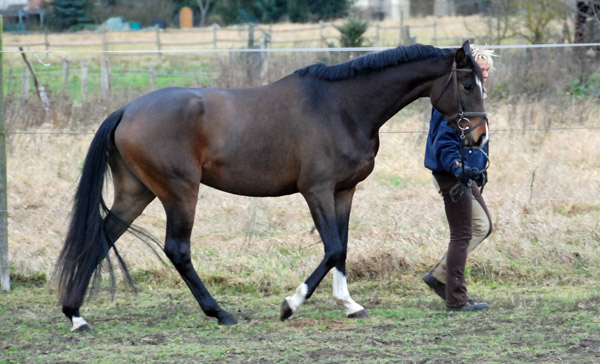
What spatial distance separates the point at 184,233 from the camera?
488 centimetres

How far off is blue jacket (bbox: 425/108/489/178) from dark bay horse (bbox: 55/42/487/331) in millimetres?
193

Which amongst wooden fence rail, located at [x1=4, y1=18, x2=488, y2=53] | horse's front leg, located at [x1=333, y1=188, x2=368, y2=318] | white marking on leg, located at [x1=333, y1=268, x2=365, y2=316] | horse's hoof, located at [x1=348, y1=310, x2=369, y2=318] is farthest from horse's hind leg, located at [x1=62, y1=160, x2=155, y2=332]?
wooden fence rail, located at [x1=4, y1=18, x2=488, y2=53]

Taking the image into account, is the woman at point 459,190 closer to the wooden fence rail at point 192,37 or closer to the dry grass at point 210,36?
the dry grass at point 210,36

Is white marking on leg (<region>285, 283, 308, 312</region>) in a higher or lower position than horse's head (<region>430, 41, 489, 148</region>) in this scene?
lower

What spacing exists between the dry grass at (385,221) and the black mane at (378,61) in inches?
68.8

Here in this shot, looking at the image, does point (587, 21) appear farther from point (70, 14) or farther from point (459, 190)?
point (70, 14)

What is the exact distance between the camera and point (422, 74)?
4.86 meters

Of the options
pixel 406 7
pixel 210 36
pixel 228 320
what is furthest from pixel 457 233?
pixel 406 7

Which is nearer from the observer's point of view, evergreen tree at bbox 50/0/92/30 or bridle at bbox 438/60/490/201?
bridle at bbox 438/60/490/201

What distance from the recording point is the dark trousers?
4965mm

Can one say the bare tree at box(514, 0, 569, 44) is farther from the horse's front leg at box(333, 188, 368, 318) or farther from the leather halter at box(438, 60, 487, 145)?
the horse's front leg at box(333, 188, 368, 318)

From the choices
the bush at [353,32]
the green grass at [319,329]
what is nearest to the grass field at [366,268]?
the green grass at [319,329]

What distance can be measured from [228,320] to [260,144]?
1.23 meters

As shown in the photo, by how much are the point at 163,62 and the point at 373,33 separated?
27.8 feet
